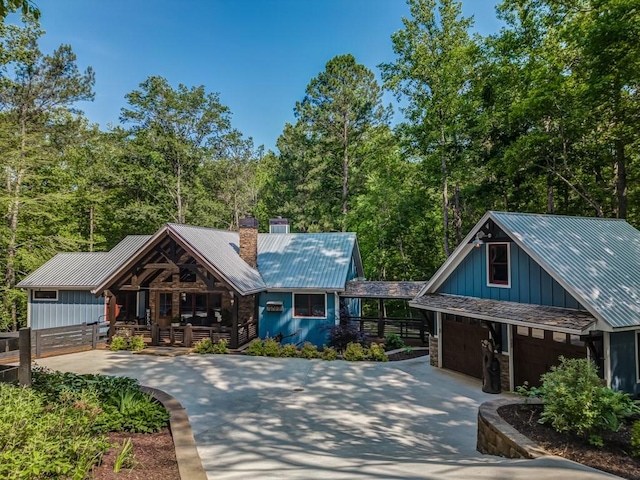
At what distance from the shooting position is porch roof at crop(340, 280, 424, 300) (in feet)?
52.2

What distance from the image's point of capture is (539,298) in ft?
32.3

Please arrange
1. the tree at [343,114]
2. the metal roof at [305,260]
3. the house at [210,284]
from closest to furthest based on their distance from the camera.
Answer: the house at [210,284] < the metal roof at [305,260] < the tree at [343,114]

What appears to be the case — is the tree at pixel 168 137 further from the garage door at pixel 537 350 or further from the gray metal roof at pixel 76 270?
the garage door at pixel 537 350

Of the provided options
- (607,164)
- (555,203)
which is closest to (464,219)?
(555,203)

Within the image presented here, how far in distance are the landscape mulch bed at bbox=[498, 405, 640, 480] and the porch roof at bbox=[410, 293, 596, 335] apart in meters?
2.33

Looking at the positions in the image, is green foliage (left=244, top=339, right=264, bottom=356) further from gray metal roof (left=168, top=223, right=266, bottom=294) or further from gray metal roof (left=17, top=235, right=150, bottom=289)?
gray metal roof (left=17, top=235, right=150, bottom=289)

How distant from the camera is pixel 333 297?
1606cm

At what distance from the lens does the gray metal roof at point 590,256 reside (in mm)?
8508

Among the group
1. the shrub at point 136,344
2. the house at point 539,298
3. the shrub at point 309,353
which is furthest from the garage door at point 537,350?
the shrub at point 136,344

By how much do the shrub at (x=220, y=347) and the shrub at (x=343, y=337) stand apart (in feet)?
12.9

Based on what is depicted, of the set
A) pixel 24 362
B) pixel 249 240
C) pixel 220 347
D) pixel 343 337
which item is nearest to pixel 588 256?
pixel 343 337

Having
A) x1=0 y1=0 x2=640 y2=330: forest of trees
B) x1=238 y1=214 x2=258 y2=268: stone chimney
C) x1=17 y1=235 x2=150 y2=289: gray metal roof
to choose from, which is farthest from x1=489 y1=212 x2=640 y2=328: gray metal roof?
x1=17 y1=235 x2=150 y2=289: gray metal roof

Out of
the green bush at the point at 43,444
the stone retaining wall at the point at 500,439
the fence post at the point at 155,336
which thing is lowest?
the fence post at the point at 155,336

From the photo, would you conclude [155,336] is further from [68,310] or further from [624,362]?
[624,362]
